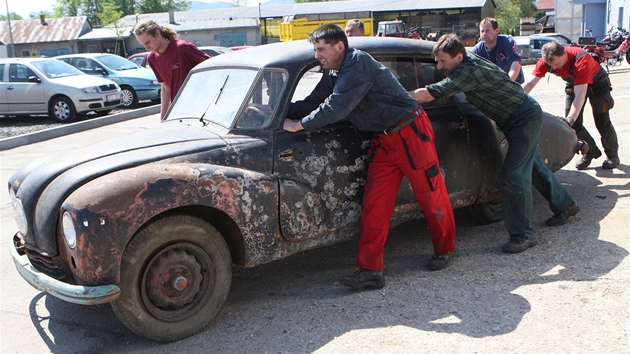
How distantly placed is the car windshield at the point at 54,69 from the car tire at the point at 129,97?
1438 millimetres

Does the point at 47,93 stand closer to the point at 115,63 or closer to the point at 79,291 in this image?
the point at 115,63

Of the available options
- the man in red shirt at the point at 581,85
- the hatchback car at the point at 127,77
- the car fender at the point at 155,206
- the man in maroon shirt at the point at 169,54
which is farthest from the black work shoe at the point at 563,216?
the hatchback car at the point at 127,77

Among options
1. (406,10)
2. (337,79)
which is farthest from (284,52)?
(406,10)

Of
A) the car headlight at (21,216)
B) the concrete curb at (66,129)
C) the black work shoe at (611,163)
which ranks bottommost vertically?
the concrete curb at (66,129)

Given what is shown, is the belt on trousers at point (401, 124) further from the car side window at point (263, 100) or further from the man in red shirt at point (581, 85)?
the man in red shirt at point (581, 85)

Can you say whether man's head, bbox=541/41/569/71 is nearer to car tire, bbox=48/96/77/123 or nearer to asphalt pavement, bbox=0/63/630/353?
asphalt pavement, bbox=0/63/630/353

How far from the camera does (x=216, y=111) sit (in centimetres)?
466

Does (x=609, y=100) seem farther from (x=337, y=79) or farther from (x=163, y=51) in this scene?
(x=163, y=51)

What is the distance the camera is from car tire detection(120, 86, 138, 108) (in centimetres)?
1756

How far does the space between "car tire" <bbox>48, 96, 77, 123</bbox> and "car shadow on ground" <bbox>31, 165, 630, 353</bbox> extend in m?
11.5

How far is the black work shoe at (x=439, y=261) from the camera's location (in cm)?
476

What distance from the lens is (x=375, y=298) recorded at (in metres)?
4.35

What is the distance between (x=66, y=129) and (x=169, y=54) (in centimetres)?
789

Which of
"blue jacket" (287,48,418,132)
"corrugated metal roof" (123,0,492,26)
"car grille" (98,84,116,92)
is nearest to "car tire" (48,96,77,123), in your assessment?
"car grille" (98,84,116,92)
